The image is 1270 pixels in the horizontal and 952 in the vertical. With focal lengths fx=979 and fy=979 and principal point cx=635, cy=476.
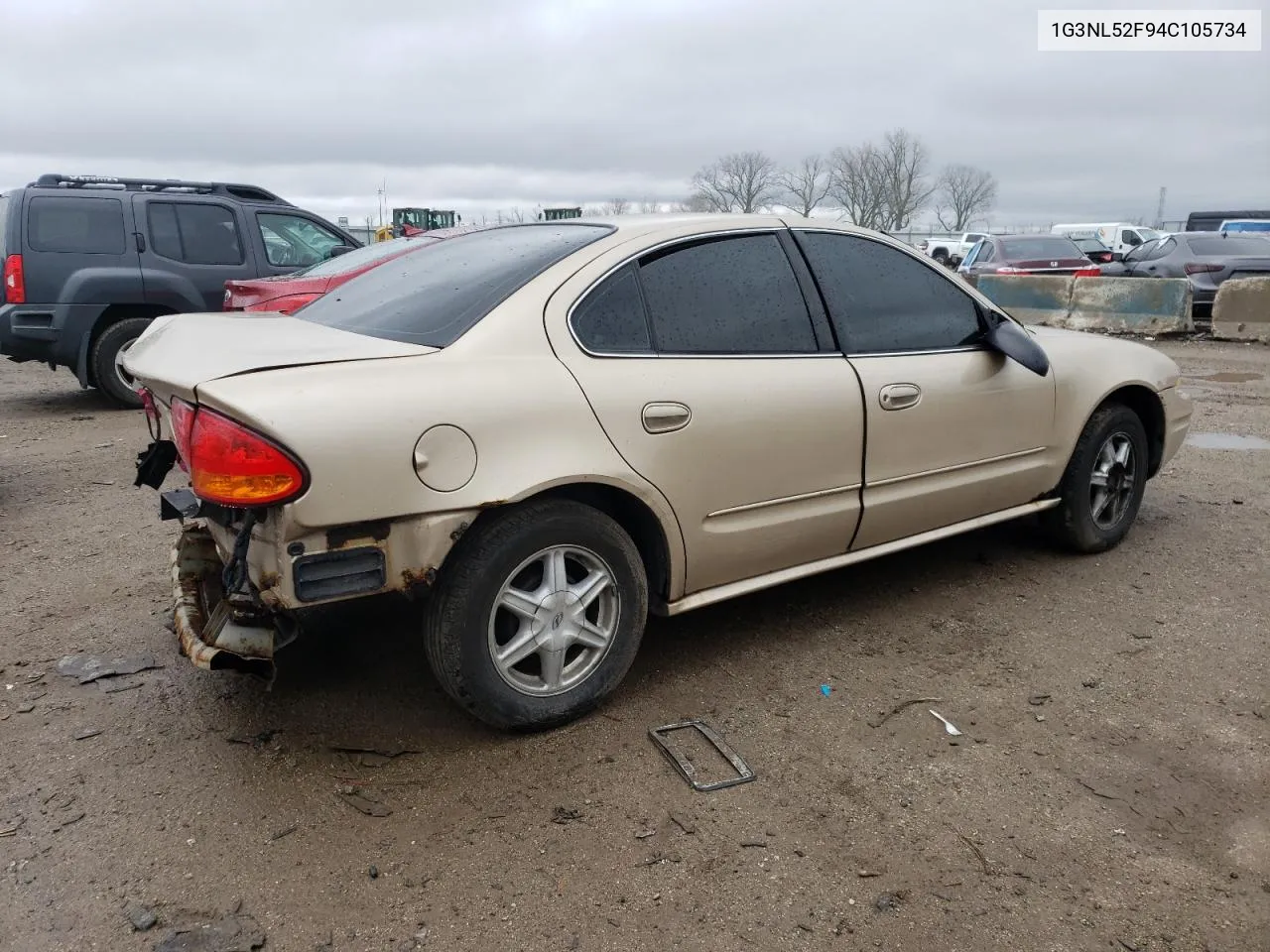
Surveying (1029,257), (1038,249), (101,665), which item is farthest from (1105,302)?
(101,665)

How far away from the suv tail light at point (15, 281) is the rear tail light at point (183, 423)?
657 cm

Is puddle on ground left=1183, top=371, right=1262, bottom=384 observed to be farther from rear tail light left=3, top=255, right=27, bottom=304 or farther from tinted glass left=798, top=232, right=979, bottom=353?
rear tail light left=3, top=255, right=27, bottom=304

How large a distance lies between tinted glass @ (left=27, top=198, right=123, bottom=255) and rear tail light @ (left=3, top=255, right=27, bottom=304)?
7.2 inches

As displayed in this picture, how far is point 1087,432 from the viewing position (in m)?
4.41

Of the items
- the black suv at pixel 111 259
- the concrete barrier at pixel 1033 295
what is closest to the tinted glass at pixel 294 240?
the black suv at pixel 111 259

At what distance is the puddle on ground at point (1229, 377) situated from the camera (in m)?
10.1

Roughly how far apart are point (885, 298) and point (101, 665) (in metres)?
3.17

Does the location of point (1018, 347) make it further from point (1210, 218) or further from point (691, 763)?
Result: point (1210, 218)

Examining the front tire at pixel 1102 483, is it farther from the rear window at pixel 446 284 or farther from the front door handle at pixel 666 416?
the rear window at pixel 446 284

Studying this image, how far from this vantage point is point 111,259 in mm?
8516

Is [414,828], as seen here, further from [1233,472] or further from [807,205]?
[807,205]

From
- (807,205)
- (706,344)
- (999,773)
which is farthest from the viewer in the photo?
(807,205)

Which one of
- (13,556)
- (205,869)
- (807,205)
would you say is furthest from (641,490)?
(807,205)

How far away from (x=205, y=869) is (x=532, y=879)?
800 mm
